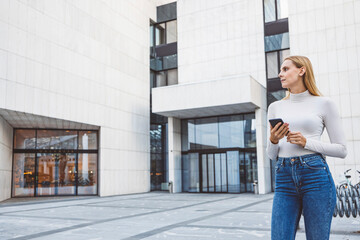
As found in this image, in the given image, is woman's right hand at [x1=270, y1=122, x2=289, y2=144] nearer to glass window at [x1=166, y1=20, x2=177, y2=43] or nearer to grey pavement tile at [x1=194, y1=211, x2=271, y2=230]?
grey pavement tile at [x1=194, y1=211, x2=271, y2=230]

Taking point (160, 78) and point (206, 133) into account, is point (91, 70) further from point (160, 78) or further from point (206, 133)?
point (206, 133)

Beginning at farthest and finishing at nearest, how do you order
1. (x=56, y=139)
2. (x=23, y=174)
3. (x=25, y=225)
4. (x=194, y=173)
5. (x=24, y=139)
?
(x=194, y=173) → (x=56, y=139) → (x=24, y=139) → (x=23, y=174) → (x=25, y=225)

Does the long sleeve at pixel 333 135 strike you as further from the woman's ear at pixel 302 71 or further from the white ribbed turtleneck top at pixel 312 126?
the woman's ear at pixel 302 71

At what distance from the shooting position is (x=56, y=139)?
2277 cm

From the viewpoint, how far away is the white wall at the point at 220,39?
24594 mm

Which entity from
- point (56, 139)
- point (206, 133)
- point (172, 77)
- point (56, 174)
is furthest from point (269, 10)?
point (56, 174)

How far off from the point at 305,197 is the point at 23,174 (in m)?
21.8

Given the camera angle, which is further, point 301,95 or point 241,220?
point 241,220

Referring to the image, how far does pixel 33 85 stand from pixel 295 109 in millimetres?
17593

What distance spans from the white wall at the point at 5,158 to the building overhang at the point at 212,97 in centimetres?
866

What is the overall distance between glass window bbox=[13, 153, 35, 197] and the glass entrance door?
10590 mm

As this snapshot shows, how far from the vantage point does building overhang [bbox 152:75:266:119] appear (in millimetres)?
21391

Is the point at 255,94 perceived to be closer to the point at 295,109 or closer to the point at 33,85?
the point at 33,85

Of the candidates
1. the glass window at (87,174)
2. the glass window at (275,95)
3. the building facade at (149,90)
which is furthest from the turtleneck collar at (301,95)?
the glass window at (275,95)
